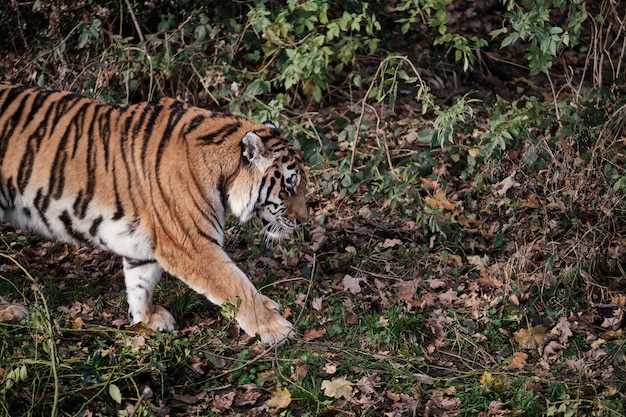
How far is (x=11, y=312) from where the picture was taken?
199 inches

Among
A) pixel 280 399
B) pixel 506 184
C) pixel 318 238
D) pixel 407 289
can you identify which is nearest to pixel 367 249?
pixel 318 238

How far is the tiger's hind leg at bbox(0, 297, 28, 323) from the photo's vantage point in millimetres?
4906

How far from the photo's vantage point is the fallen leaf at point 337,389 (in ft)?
14.7

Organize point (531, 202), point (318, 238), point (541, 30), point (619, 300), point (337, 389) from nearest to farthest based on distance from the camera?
point (337, 389), point (619, 300), point (541, 30), point (531, 202), point (318, 238)

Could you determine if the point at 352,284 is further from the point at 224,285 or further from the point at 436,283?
the point at 224,285

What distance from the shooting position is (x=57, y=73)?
793 cm

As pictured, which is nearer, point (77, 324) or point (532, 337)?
point (77, 324)

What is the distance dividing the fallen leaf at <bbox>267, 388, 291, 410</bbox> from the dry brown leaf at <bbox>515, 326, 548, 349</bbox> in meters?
1.46

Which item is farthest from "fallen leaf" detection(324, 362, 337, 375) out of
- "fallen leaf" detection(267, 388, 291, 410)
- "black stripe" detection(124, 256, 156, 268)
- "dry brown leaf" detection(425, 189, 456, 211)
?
"dry brown leaf" detection(425, 189, 456, 211)

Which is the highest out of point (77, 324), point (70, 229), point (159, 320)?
point (70, 229)

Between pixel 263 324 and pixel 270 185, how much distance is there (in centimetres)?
83

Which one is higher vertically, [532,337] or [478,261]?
[532,337]

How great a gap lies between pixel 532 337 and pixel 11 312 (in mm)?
2949

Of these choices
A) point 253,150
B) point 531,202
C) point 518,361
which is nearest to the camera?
point 518,361
